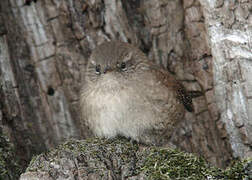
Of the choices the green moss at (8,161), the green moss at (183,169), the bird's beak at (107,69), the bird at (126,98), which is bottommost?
the green moss at (183,169)

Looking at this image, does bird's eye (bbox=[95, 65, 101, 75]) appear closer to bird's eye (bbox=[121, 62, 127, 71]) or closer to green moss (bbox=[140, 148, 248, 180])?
bird's eye (bbox=[121, 62, 127, 71])

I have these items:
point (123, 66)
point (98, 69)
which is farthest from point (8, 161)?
point (123, 66)

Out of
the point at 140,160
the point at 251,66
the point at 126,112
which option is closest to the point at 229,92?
the point at 251,66

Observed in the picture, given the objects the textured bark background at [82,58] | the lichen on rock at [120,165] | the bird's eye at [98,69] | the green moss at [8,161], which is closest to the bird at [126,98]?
the bird's eye at [98,69]

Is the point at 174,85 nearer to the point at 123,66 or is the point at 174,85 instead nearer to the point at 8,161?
the point at 123,66

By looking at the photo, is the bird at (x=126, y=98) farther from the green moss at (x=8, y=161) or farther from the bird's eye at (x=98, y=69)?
the green moss at (x=8, y=161)

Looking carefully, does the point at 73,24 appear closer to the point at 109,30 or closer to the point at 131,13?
the point at 109,30
